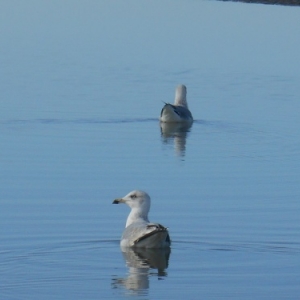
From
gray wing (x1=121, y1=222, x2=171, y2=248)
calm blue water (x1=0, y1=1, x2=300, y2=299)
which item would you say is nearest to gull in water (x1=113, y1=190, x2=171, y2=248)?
gray wing (x1=121, y1=222, x2=171, y2=248)

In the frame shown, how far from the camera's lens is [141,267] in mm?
11289

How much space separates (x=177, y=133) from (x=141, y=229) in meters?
8.58

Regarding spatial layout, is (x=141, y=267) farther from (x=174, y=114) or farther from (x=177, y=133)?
(x=174, y=114)

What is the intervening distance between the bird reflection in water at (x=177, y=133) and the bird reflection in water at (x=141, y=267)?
598cm

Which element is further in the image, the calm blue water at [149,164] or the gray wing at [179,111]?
the gray wing at [179,111]

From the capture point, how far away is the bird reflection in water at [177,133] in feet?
60.9

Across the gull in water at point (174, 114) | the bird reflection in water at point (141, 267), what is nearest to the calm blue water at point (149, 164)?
the bird reflection in water at point (141, 267)

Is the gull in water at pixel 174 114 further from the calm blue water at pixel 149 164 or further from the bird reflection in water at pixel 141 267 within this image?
the bird reflection in water at pixel 141 267

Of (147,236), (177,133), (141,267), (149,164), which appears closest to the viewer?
(141,267)

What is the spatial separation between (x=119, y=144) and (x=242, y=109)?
470 centimetres

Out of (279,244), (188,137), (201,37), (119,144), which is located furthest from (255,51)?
(279,244)

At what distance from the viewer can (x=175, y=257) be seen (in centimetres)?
1143

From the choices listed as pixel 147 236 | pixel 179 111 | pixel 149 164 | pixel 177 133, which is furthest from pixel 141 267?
pixel 179 111

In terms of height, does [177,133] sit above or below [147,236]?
above
